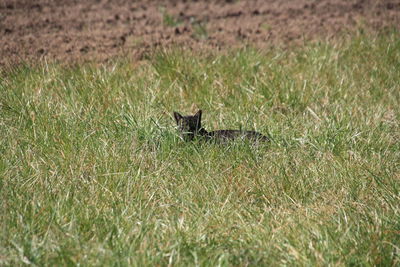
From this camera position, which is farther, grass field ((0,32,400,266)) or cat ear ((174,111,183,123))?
cat ear ((174,111,183,123))

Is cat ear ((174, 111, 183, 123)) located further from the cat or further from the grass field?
the grass field

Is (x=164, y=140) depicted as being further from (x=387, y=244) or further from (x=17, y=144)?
(x=387, y=244)

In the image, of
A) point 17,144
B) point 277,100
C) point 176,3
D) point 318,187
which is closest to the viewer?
point 318,187

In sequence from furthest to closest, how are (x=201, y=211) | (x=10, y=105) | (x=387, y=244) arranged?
(x=10, y=105) < (x=201, y=211) < (x=387, y=244)

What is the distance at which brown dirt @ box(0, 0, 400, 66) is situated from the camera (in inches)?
303

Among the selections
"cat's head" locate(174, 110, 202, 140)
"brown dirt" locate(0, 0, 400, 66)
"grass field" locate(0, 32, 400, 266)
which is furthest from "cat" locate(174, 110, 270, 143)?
"brown dirt" locate(0, 0, 400, 66)

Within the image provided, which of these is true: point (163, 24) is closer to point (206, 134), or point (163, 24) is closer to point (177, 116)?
point (177, 116)

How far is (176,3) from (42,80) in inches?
169

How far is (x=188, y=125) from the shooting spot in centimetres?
524

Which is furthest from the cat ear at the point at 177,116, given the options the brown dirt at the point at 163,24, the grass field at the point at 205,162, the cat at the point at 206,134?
the brown dirt at the point at 163,24

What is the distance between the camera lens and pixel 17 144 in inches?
194

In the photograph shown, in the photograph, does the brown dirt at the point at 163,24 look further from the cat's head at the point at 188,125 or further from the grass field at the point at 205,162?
the cat's head at the point at 188,125

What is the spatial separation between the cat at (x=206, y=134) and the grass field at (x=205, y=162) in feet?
0.34

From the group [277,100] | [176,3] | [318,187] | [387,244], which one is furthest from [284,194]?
[176,3]
